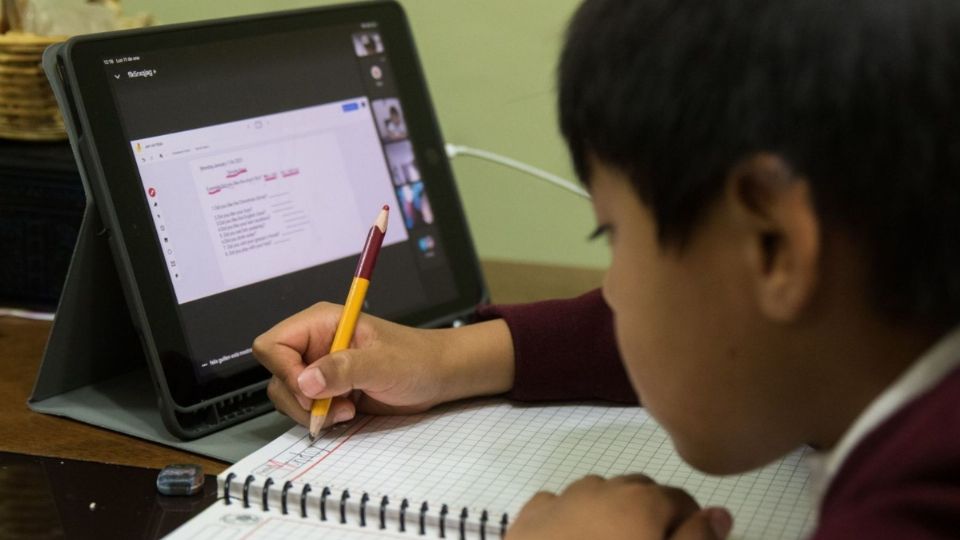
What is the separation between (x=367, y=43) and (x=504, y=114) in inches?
19.9

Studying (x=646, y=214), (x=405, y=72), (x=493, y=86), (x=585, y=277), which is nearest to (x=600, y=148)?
(x=646, y=214)

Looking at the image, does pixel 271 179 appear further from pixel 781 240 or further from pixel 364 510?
pixel 781 240

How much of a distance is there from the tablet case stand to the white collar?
41 centimetres

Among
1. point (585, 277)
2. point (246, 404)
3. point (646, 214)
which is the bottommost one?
point (585, 277)

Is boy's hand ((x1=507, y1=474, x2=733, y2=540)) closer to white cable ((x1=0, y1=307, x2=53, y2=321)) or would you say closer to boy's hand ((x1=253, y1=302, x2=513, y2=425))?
boy's hand ((x1=253, y1=302, x2=513, y2=425))

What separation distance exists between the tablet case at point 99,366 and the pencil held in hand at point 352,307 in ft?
0.18

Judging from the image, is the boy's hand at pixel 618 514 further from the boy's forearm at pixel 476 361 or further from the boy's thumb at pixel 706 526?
the boy's forearm at pixel 476 361

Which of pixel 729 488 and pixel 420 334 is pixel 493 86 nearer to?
pixel 420 334

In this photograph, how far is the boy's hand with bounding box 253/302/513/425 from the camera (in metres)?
0.77

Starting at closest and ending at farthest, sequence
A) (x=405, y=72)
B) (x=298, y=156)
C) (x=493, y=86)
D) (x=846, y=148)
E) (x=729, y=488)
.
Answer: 1. (x=846, y=148)
2. (x=729, y=488)
3. (x=298, y=156)
4. (x=405, y=72)
5. (x=493, y=86)

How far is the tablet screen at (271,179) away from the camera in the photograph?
0.81 metres

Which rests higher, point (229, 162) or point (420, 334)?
point (229, 162)

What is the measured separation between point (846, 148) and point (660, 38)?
0.10 meters

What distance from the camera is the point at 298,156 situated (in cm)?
93
